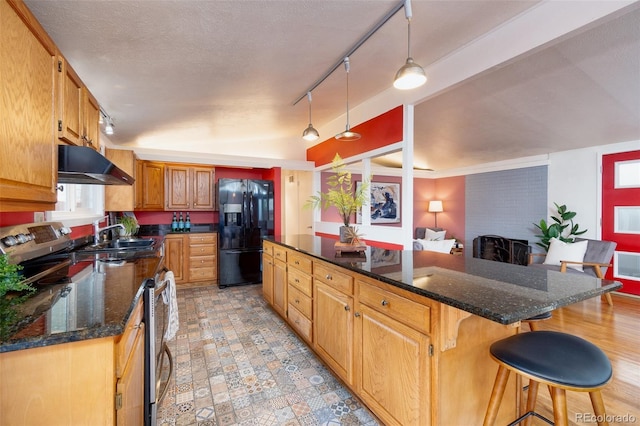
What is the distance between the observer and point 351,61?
2531 mm

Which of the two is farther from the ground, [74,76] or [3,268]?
[74,76]

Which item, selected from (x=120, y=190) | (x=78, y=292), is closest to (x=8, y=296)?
(x=78, y=292)

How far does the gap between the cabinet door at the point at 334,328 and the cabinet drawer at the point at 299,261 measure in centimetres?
19

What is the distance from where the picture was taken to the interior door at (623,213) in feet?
13.3

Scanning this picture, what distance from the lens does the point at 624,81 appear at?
2865 mm

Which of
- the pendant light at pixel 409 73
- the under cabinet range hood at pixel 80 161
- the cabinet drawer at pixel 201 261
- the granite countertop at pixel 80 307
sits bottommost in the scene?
the cabinet drawer at pixel 201 261

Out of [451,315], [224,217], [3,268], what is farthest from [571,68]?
[224,217]

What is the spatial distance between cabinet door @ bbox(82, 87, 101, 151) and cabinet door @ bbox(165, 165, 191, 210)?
253cm

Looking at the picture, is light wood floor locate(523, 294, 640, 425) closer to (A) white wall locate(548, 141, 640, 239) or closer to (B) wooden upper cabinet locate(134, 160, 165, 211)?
(A) white wall locate(548, 141, 640, 239)

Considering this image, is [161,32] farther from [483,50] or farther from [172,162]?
[172,162]

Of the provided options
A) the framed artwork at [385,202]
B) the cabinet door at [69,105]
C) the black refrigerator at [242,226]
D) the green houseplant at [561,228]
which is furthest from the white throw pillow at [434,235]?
the cabinet door at [69,105]

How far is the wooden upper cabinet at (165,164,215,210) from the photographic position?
469 centimetres

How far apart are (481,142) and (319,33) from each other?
3916mm

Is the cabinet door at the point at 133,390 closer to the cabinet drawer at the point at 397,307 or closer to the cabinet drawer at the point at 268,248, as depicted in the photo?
the cabinet drawer at the point at 397,307
